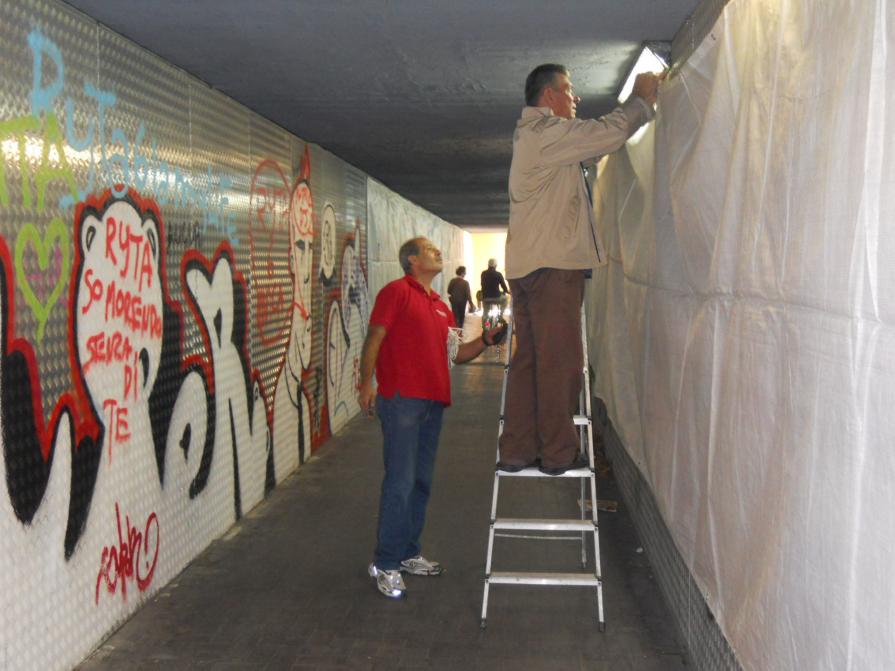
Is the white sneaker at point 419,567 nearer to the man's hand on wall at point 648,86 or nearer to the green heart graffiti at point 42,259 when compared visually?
the green heart graffiti at point 42,259

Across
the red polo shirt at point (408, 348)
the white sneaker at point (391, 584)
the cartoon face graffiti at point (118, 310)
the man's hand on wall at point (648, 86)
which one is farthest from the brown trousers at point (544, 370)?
the cartoon face graffiti at point (118, 310)

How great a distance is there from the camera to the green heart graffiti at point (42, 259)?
379 cm

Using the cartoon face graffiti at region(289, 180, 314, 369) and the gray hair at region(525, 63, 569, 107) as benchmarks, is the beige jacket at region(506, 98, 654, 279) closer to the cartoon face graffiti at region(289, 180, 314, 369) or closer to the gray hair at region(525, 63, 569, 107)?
the gray hair at region(525, 63, 569, 107)

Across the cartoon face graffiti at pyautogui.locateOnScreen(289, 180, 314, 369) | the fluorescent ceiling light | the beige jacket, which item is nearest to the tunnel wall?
the cartoon face graffiti at pyautogui.locateOnScreen(289, 180, 314, 369)

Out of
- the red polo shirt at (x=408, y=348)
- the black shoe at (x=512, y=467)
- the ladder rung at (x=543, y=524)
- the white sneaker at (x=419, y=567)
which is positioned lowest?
the white sneaker at (x=419, y=567)

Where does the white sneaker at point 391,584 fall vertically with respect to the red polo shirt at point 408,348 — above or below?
below

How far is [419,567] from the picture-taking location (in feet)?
18.3

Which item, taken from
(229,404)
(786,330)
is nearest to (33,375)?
A: (229,404)

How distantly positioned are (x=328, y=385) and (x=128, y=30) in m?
5.37

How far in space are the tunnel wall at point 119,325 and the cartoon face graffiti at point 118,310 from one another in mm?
12

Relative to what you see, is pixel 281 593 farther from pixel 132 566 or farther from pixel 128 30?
pixel 128 30

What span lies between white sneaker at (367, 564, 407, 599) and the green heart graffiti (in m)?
2.26

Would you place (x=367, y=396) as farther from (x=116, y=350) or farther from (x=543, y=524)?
(x=116, y=350)

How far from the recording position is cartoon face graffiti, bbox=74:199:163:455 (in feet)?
14.4
